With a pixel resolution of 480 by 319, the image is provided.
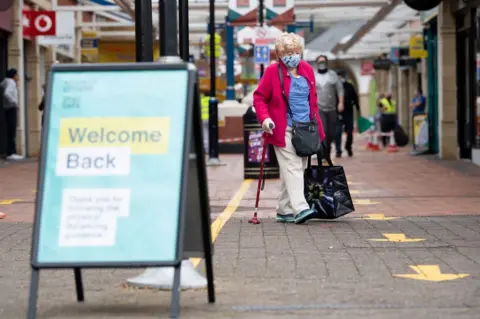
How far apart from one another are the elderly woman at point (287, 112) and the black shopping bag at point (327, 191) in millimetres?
240

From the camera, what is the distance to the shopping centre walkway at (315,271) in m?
5.73

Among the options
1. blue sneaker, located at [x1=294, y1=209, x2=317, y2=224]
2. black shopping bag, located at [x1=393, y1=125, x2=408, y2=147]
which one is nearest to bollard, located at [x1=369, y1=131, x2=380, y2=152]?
black shopping bag, located at [x1=393, y1=125, x2=408, y2=147]

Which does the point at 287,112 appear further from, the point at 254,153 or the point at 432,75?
the point at 432,75

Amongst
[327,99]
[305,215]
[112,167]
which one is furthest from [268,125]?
[327,99]

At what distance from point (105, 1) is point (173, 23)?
80.0 ft

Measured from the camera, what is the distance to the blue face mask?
10.1m

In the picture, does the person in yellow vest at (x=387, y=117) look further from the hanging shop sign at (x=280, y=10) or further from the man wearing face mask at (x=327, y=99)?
the man wearing face mask at (x=327, y=99)

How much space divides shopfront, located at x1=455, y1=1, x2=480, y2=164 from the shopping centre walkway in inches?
338

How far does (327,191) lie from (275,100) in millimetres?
936

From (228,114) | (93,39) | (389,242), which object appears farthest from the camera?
(93,39)

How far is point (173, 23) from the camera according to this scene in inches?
251

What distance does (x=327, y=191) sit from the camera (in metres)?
10.4

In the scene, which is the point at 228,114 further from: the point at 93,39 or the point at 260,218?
the point at 260,218

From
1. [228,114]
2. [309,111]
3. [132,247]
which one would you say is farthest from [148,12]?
[228,114]
